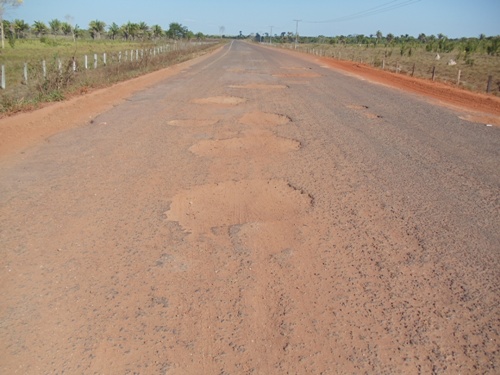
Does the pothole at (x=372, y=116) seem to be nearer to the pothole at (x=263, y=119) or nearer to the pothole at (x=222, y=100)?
the pothole at (x=263, y=119)

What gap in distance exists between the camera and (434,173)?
618 centimetres

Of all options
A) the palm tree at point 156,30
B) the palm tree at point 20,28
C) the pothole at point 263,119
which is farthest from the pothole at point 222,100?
the palm tree at point 156,30

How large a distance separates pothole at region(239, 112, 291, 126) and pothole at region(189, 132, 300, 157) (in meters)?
1.23

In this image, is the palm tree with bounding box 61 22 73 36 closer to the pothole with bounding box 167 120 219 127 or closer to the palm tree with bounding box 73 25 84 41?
the palm tree with bounding box 73 25 84 41

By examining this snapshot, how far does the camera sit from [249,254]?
12.9 feet

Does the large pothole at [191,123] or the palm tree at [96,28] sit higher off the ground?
the palm tree at [96,28]

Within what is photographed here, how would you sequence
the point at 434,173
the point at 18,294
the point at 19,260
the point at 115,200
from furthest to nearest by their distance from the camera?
the point at 434,173 < the point at 115,200 < the point at 19,260 < the point at 18,294

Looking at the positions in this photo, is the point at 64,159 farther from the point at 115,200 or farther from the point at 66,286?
the point at 66,286

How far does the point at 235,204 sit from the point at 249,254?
1196 mm

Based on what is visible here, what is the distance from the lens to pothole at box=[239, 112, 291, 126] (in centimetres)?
954

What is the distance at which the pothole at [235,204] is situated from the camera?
15.2 ft

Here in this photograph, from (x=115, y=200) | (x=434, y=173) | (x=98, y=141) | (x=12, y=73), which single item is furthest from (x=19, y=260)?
(x=12, y=73)

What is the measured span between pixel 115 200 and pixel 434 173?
4334 mm

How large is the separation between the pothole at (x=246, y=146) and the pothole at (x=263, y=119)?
123cm
